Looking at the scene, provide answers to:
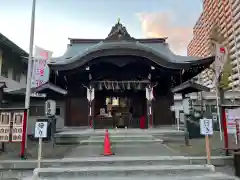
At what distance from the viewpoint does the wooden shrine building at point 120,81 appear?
12.2m

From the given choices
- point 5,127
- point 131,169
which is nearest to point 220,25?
point 131,169

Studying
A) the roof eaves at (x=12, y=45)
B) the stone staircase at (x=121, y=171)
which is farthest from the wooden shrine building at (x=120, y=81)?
the stone staircase at (x=121, y=171)

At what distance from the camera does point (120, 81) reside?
43.4 ft

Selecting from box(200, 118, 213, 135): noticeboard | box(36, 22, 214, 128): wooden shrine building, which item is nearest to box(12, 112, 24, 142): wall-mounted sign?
box(36, 22, 214, 128): wooden shrine building

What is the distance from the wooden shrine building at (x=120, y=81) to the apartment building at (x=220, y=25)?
33.5 m

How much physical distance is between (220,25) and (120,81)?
202 feet

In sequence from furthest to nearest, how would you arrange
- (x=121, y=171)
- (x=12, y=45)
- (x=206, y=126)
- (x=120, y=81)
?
(x=12, y=45) → (x=120, y=81) → (x=206, y=126) → (x=121, y=171)

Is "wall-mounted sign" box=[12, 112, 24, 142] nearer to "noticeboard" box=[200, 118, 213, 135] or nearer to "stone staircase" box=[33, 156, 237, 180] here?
"stone staircase" box=[33, 156, 237, 180]

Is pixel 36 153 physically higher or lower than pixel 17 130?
lower

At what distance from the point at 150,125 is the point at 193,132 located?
2.77m

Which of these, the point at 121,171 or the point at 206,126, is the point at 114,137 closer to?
the point at 121,171

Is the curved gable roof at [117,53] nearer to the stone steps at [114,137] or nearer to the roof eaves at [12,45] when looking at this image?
the stone steps at [114,137]

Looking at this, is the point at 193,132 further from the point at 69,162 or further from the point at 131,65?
the point at 69,162

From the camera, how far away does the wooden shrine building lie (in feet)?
39.9
